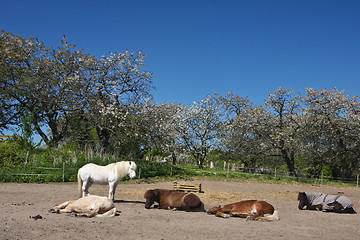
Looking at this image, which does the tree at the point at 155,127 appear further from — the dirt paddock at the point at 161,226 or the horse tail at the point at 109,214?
the horse tail at the point at 109,214

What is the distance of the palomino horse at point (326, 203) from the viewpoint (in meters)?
10.6

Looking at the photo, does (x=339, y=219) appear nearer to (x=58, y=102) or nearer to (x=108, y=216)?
(x=108, y=216)

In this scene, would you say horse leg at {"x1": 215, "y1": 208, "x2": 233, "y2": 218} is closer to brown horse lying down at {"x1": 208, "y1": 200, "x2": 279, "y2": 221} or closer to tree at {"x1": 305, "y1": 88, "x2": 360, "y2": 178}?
brown horse lying down at {"x1": 208, "y1": 200, "x2": 279, "y2": 221}

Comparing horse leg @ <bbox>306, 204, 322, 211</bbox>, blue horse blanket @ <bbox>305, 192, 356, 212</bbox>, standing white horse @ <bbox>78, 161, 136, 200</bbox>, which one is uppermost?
standing white horse @ <bbox>78, 161, 136, 200</bbox>

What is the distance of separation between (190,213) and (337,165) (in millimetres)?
25898

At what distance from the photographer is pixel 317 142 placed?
27938 mm

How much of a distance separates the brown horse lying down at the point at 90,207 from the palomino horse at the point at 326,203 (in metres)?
6.88

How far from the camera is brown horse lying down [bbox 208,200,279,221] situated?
8.46 metres

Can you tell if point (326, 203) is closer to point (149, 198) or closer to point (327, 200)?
point (327, 200)

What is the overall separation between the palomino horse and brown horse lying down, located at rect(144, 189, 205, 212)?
4.07m

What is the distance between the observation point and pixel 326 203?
10.8 m

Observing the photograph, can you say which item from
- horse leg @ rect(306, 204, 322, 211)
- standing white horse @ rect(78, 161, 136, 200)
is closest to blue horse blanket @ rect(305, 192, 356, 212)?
horse leg @ rect(306, 204, 322, 211)

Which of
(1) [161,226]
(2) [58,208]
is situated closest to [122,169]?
(2) [58,208]

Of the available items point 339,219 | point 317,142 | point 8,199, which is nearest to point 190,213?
point 339,219
